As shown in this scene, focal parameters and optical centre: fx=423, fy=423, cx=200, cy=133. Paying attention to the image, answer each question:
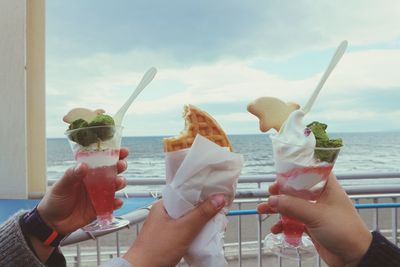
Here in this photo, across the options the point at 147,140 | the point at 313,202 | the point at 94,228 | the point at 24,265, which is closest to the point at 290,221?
the point at 313,202

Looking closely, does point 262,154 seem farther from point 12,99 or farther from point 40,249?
point 40,249

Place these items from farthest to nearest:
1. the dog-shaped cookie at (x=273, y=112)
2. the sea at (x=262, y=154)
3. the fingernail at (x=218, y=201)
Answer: the sea at (x=262, y=154) < the dog-shaped cookie at (x=273, y=112) < the fingernail at (x=218, y=201)

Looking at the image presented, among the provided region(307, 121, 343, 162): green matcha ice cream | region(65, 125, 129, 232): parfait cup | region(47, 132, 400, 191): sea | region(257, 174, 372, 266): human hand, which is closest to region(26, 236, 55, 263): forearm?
region(65, 125, 129, 232): parfait cup

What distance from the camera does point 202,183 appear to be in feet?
3.28

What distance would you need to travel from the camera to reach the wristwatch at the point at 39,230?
1327 mm

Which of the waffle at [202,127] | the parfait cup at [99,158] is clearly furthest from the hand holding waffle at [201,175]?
the parfait cup at [99,158]

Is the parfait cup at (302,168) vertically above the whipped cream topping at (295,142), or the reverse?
the whipped cream topping at (295,142)

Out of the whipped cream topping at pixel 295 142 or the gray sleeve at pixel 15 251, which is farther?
the gray sleeve at pixel 15 251

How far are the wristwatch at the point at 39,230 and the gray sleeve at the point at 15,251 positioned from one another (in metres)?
0.03

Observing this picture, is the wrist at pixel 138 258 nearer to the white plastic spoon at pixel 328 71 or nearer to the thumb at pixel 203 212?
the thumb at pixel 203 212

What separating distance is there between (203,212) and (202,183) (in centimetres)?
7

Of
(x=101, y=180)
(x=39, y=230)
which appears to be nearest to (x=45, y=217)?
(x=39, y=230)

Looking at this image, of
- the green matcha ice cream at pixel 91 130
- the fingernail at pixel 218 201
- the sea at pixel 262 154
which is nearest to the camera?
the fingernail at pixel 218 201

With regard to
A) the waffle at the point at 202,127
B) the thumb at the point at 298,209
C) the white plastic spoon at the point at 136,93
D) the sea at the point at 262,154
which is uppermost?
the white plastic spoon at the point at 136,93
